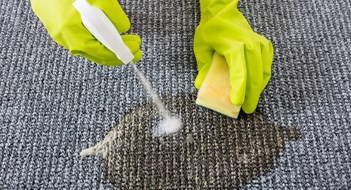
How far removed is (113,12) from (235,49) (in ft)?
0.71

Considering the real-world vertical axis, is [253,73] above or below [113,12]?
below

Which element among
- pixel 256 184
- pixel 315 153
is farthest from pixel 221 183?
pixel 315 153

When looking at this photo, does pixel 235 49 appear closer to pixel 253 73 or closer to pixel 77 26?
pixel 253 73

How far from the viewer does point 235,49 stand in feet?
2.46

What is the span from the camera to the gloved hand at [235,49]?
2.42 ft

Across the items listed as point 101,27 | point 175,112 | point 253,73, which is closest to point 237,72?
point 253,73

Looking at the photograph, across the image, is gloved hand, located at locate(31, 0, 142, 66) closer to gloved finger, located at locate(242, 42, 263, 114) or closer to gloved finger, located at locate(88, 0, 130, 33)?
gloved finger, located at locate(88, 0, 130, 33)

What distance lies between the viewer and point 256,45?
75cm

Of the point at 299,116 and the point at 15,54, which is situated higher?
the point at 15,54

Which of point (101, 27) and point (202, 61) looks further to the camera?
point (202, 61)

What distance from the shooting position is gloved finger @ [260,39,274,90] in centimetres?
77

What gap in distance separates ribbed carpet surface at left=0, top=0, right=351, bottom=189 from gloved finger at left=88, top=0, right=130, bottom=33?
134 mm

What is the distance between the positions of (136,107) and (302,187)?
316 mm

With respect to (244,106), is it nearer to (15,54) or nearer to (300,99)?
(300,99)
